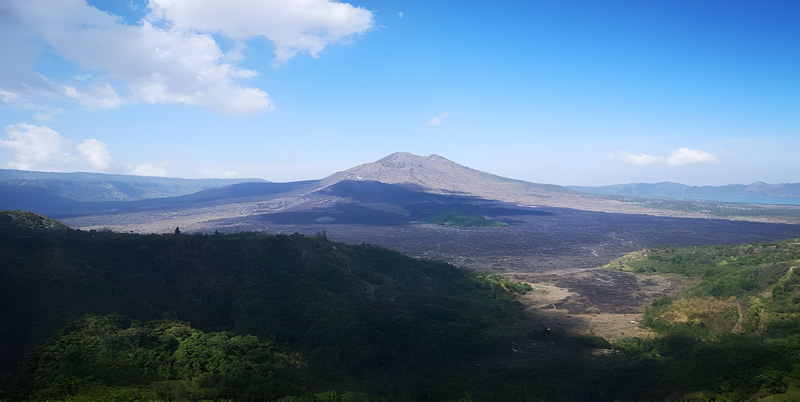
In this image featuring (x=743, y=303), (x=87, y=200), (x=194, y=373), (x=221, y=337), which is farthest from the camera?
(x=87, y=200)

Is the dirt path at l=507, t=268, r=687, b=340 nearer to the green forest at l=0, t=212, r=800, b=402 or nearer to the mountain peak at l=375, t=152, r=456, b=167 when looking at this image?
the green forest at l=0, t=212, r=800, b=402

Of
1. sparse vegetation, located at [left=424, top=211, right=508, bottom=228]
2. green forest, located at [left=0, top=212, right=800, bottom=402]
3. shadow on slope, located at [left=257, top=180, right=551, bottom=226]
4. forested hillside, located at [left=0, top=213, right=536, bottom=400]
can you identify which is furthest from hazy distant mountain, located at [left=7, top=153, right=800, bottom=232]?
green forest, located at [left=0, top=212, right=800, bottom=402]

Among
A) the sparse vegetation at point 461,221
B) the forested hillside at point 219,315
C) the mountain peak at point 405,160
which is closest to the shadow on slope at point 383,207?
the sparse vegetation at point 461,221

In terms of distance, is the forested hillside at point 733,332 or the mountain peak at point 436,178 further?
the mountain peak at point 436,178

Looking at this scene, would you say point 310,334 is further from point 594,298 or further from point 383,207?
point 383,207

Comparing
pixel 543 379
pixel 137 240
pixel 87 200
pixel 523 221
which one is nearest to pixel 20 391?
pixel 137 240

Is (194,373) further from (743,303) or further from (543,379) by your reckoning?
(743,303)

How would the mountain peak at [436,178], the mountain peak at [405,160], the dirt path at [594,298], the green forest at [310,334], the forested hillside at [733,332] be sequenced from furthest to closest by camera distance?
the mountain peak at [405,160] < the mountain peak at [436,178] < the dirt path at [594,298] < the green forest at [310,334] < the forested hillside at [733,332]

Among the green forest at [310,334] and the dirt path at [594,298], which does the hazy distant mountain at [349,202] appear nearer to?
the green forest at [310,334]
